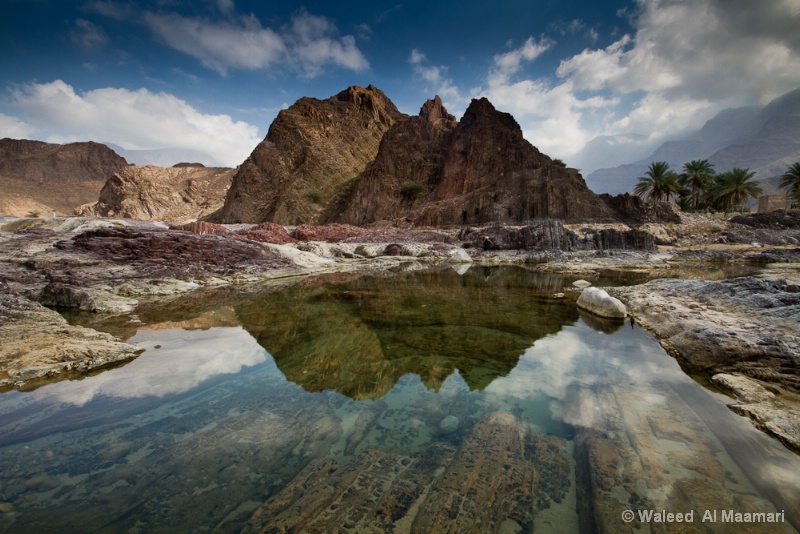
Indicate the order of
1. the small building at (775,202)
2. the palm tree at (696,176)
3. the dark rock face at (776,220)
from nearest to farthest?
the dark rock face at (776,220), the small building at (775,202), the palm tree at (696,176)

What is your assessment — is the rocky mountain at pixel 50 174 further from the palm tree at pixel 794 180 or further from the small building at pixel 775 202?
the small building at pixel 775 202

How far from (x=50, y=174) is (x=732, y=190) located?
171069 millimetres

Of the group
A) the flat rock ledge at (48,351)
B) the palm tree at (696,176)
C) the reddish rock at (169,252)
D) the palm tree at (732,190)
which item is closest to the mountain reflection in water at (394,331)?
the flat rock ledge at (48,351)

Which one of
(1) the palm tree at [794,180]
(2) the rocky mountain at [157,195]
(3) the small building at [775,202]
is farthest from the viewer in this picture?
(2) the rocky mountain at [157,195]

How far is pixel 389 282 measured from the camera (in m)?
14.0

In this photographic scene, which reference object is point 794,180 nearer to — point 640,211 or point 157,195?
point 640,211

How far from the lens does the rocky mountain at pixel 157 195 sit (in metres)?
72.4

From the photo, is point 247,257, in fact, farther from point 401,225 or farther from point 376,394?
point 401,225

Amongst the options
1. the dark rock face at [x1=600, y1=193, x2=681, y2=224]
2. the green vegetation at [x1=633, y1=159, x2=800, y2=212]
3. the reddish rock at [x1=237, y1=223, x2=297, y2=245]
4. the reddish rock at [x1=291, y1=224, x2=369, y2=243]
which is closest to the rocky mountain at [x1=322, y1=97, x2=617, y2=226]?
the dark rock face at [x1=600, y1=193, x2=681, y2=224]

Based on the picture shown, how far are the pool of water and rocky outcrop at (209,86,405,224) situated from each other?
52186 millimetres

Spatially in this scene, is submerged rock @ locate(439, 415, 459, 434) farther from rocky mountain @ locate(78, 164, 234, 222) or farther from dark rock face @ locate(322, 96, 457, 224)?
rocky mountain @ locate(78, 164, 234, 222)

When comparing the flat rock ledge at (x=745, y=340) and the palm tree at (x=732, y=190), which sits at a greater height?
the palm tree at (x=732, y=190)

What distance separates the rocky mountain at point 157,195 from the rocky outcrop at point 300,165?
19.6 metres

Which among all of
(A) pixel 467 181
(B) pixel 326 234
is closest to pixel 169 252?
(B) pixel 326 234
